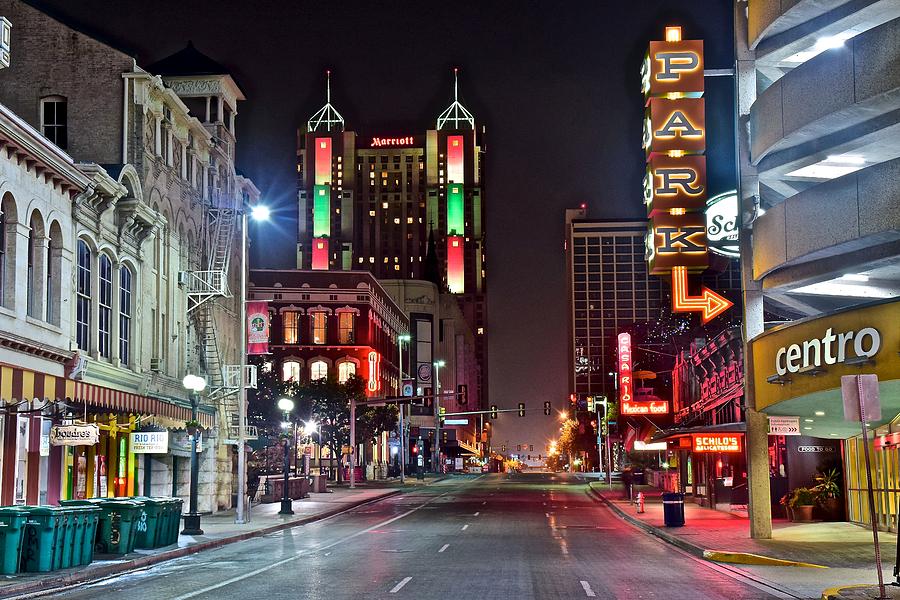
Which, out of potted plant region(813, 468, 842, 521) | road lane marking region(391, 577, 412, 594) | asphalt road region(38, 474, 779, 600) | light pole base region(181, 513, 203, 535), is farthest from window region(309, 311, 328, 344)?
road lane marking region(391, 577, 412, 594)

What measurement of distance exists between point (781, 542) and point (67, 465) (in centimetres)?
1886

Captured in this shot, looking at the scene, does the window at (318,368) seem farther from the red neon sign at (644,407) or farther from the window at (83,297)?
the window at (83,297)

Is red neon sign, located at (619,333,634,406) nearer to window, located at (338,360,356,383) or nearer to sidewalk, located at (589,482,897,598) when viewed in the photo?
sidewalk, located at (589,482,897,598)

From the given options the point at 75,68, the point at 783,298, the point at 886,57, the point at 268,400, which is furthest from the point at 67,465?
the point at 268,400

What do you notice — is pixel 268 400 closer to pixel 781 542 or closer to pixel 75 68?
pixel 75 68

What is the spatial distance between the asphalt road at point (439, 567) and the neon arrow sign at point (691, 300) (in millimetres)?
7163

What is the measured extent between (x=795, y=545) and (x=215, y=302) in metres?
26.9

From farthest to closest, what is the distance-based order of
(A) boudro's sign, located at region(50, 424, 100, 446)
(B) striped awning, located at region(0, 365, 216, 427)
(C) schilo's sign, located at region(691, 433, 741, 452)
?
(C) schilo's sign, located at region(691, 433, 741, 452) < (A) boudro's sign, located at region(50, 424, 100, 446) < (B) striped awning, located at region(0, 365, 216, 427)

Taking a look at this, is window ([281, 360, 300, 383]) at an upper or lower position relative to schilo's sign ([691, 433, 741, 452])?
upper

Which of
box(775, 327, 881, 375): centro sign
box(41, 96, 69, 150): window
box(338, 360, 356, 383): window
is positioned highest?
box(41, 96, 69, 150): window

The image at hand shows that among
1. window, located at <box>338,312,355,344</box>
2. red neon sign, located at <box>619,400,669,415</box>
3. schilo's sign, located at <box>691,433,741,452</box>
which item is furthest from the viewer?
window, located at <box>338,312,355,344</box>

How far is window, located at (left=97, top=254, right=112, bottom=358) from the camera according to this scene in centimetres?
3262

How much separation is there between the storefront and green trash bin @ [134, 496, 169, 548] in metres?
14.4

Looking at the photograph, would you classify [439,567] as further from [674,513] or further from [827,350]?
[674,513]
